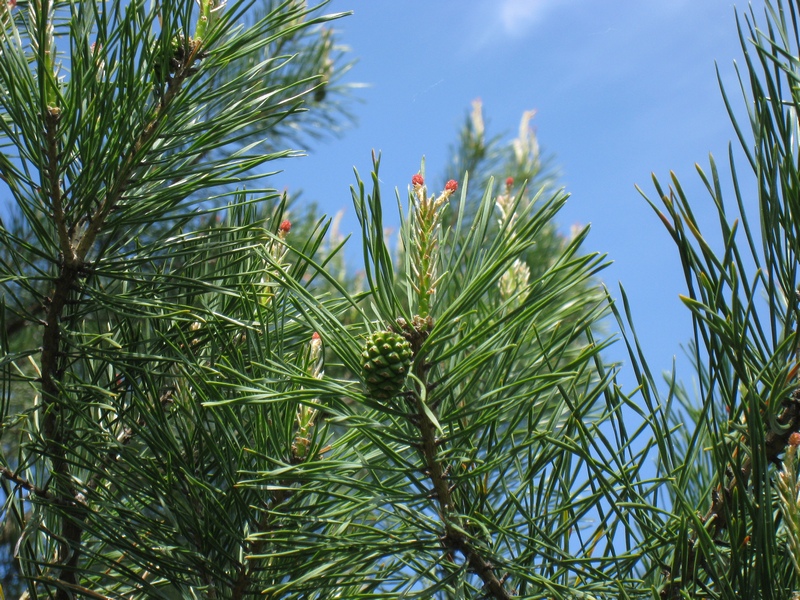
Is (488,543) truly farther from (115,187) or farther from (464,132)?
(464,132)

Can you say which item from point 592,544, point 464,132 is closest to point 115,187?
point 592,544

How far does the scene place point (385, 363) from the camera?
1.82 ft

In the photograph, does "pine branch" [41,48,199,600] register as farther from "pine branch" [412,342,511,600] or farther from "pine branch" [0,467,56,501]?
"pine branch" [412,342,511,600]

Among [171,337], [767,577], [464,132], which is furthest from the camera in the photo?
[464,132]

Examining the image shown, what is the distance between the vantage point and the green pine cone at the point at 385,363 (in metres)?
0.56

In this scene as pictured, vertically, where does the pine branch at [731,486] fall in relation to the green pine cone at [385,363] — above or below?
below

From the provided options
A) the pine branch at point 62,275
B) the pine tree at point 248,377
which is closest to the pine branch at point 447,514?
the pine tree at point 248,377

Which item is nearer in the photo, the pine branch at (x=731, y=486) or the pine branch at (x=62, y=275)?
the pine branch at (x=731, y=486)

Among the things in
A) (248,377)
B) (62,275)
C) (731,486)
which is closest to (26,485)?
(62,275)

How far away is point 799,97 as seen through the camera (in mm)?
537

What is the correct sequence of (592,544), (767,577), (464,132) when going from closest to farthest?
(767,577) → (592,544) → (464,132)

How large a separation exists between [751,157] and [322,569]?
0.43 metres

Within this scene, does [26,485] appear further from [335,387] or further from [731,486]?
[731,486]

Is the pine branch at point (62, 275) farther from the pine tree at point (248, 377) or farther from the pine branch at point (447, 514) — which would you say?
the pine branch at point (447, 514)
